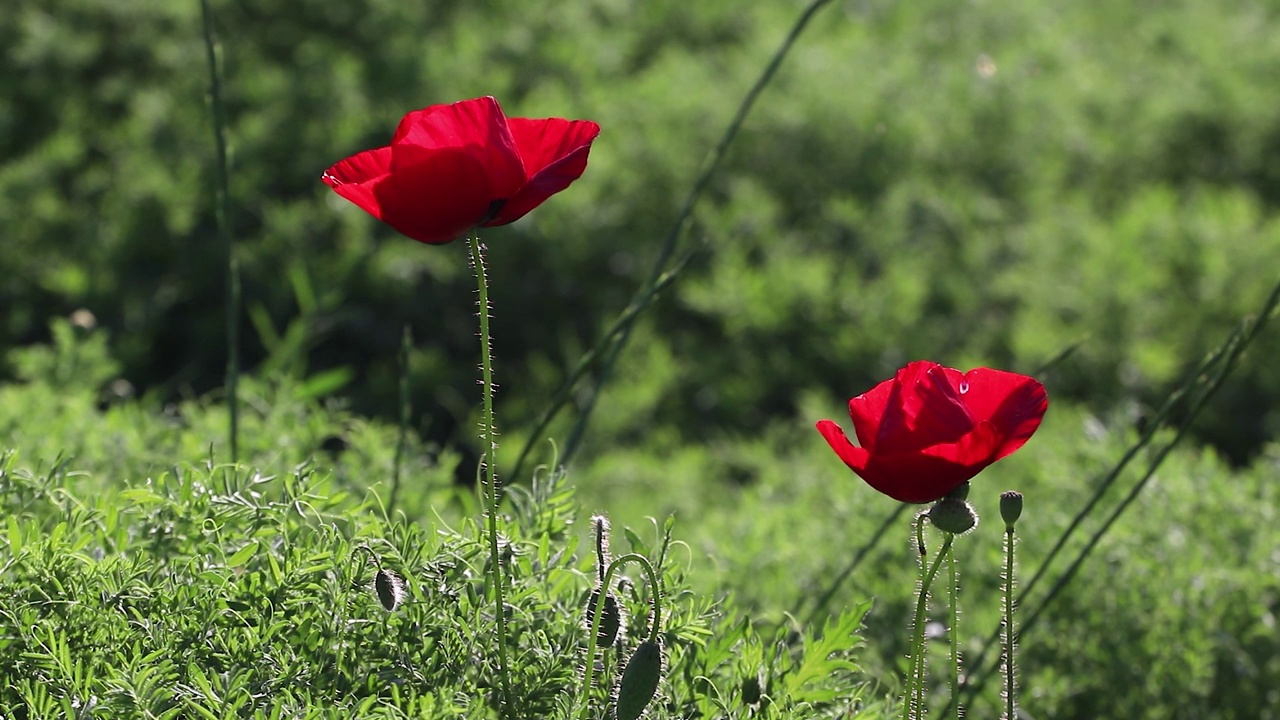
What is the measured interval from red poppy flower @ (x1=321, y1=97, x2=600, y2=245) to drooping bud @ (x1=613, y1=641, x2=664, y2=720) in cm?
38

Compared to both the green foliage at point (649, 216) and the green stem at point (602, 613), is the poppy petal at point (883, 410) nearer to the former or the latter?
the green stem at point (602, 613)

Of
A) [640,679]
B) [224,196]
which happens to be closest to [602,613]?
[640,679]

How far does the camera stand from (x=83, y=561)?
137 cm

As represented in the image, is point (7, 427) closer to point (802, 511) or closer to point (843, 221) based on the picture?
point (802, 511)

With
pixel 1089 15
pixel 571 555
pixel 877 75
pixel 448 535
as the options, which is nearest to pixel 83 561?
pixel 448 535

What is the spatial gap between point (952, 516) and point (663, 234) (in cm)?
259

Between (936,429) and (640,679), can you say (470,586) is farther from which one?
(936,429)

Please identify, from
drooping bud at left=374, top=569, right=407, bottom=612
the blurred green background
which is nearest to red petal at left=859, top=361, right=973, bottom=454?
drooping bud at left=374, top=569, right=407, bottom=612

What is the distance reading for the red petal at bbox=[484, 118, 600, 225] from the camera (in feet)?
4.04

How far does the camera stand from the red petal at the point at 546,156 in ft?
4.04

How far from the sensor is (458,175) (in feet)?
3.94

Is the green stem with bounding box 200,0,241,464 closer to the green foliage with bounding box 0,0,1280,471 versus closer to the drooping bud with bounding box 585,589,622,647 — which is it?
the drooping bud with bounding box 585,589,622,647

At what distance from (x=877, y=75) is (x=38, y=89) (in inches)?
93.7

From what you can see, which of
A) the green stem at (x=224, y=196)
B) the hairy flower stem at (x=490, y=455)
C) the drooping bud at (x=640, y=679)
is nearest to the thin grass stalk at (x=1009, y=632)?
the drooping bud at (x=640, y=679)
